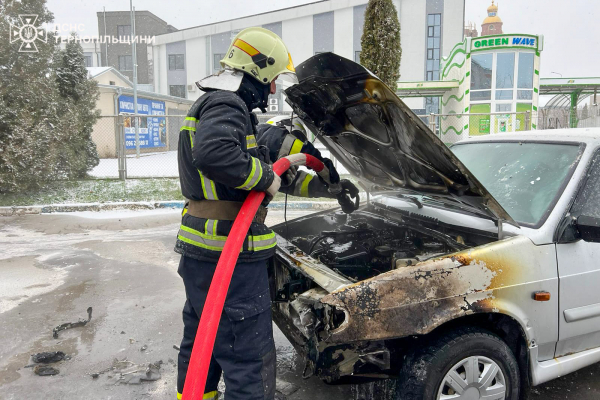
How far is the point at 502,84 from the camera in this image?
19.7m

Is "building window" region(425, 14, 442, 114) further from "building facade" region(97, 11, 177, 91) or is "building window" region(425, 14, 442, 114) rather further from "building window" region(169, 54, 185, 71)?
"building facade" region(97, 11, 177, 91)

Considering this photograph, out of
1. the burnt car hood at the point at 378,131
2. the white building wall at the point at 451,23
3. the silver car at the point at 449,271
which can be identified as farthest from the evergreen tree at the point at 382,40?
the white building wall at the point at 451,23

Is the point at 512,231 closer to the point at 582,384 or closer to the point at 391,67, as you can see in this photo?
the point at 582,384

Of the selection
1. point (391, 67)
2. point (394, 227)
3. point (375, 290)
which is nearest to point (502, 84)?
point (391, 67)

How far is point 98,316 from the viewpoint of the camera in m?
3.98

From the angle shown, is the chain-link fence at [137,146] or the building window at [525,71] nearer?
the chain-link fence at [137,146]

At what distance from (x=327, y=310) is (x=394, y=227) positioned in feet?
4.41

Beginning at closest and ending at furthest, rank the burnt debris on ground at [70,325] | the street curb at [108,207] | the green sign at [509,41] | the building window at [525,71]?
the burnt debris on ground at [70,325]
the street curb at [108,207]
the green sign at [509,41]
the building window at [525,71]

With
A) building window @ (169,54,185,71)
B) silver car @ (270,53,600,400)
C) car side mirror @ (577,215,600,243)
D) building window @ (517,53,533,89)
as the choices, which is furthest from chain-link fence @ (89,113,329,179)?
car side mirror @ (577,215,600,243)

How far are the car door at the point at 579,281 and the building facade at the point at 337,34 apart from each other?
2539 cm

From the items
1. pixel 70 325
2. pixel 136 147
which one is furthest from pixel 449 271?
pixel 136 147

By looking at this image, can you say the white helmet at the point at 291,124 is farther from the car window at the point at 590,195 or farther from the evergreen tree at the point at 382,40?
the evergreen tree at the point at 382,40

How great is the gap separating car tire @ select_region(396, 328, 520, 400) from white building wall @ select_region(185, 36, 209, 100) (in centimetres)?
3342

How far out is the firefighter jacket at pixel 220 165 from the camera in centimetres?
196
